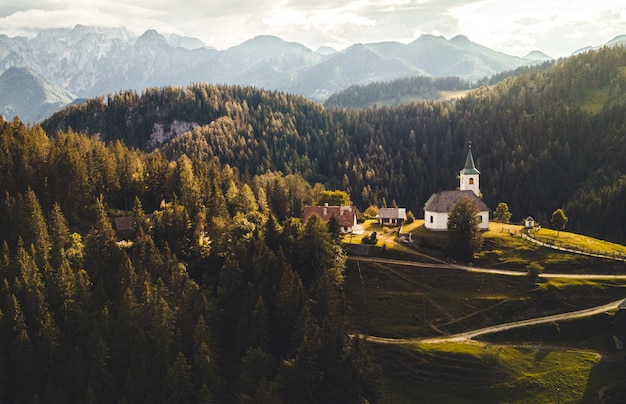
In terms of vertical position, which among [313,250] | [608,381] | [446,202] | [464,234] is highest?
[446,202]

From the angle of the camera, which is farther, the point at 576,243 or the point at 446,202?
the point at 446,202

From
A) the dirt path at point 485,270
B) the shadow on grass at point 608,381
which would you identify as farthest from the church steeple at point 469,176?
the shadow on grass at point 608,381

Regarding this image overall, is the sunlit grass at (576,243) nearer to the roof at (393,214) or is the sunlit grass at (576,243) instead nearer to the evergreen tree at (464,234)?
the evergreen tree at (464,234)

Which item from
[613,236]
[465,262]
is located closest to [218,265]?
[465,262]

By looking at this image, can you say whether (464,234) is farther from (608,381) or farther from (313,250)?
(608,381)

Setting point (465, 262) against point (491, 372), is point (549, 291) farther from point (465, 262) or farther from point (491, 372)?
point (491, 372)

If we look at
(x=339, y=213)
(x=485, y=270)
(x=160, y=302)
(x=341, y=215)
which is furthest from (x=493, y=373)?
(x=339, y=213)

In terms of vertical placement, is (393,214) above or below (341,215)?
below
